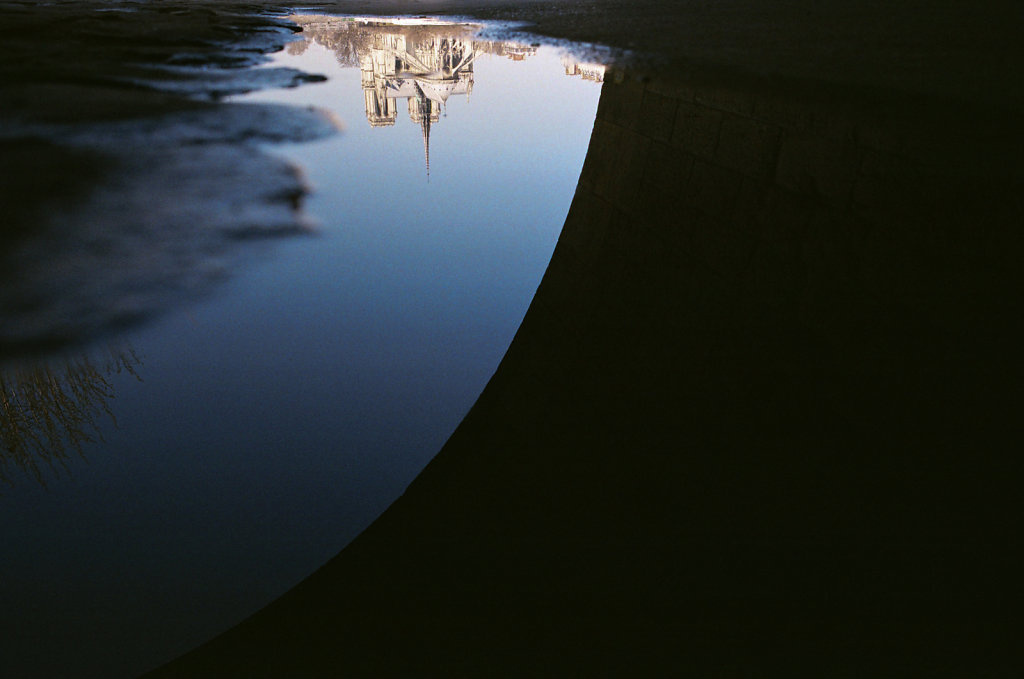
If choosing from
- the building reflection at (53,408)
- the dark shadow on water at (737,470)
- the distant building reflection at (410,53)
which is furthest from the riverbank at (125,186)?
the dark shadow on water at (737,470)

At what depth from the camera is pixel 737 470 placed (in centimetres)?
224

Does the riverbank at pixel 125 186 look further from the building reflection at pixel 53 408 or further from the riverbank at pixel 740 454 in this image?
the riverbank at pixel 740 454

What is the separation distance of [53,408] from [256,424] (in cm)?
76

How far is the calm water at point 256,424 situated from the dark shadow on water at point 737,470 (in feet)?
0.48

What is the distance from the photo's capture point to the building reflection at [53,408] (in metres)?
2.31

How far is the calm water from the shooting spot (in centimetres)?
181

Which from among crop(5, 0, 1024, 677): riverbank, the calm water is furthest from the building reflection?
crop(5, 0, 1024, 677): riverbank

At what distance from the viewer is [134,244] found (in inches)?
149

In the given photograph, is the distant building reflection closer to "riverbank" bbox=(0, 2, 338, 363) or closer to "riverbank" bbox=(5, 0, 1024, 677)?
"riverbank" bbox=(0, 2, 338, 363)

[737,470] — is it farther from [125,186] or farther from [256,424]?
[125,186]

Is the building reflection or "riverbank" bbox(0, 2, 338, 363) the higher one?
"riverbank" bbox(0, 2, 338, 363)

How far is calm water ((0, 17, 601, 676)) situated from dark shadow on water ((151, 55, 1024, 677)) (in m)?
0.15

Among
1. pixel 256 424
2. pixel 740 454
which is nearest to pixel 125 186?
pixel 256 424

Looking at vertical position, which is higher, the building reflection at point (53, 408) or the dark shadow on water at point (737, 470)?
the dark shadow on water at point (737, 470)
